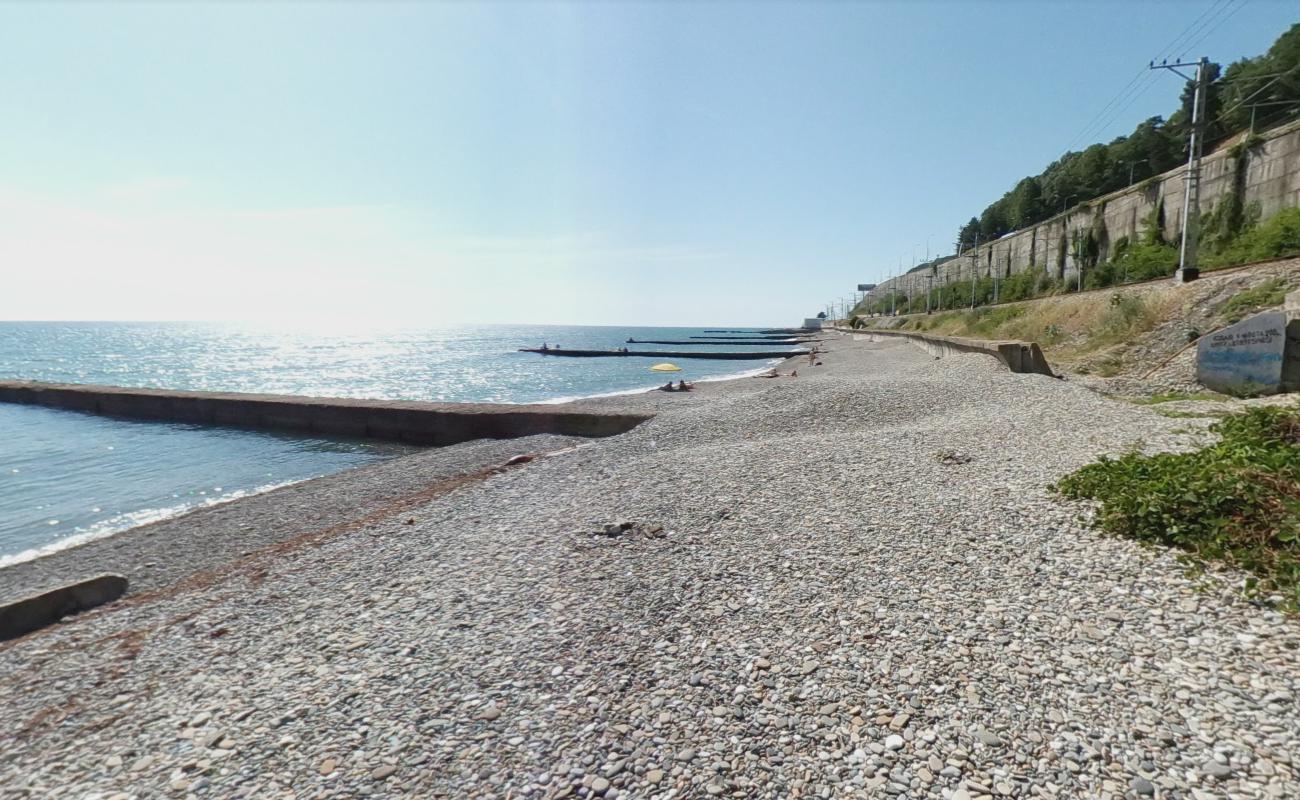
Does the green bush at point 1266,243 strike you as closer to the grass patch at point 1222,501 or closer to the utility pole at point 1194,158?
the utility pole at point 1194,158

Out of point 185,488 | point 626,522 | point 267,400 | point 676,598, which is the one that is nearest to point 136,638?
point 626,522

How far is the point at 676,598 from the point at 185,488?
1688 centimetres

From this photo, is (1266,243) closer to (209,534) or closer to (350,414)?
(209,534)

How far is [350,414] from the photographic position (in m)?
23.7

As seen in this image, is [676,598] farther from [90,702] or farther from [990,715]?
[90,702]

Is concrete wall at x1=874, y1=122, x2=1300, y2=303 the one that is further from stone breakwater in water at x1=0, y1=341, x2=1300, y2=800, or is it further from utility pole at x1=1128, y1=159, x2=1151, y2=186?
stone breakwater in water at x1=0, y1=341, x2=1300, y2=800

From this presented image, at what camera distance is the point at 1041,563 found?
5.00 m

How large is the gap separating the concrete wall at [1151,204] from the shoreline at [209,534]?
33329mm

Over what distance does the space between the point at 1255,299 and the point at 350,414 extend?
29.6 meters

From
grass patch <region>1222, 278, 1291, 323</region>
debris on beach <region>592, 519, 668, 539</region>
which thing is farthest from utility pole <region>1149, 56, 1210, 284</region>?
debris on beach <region>592, 519, 668, 539</region>

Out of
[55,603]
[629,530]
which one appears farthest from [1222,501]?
[55,603]

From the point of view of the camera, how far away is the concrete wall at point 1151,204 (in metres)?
25.3

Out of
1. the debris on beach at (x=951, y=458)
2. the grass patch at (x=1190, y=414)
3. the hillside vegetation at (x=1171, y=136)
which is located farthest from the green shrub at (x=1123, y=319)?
the hillside vegetation at (x=1171, y=136)

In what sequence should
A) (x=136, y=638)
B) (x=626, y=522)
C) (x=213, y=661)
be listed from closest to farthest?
(x=213, y=661) → (x=136, y=638) → (x=626, y=522)
